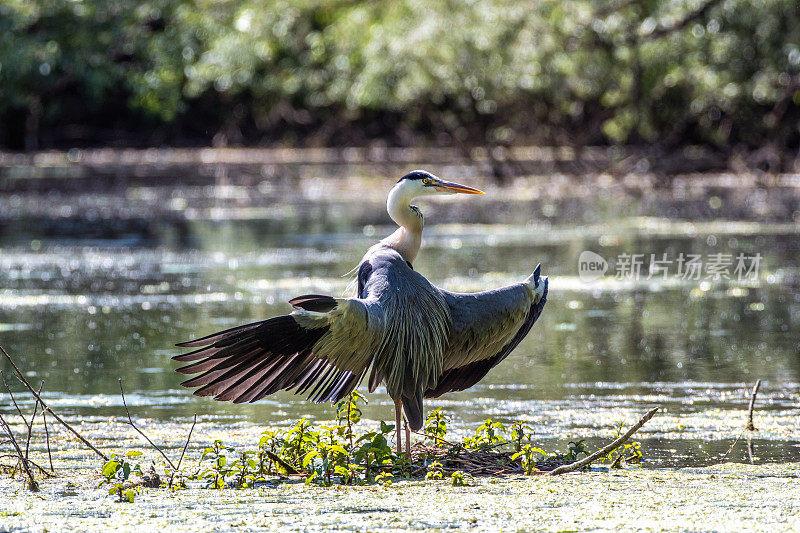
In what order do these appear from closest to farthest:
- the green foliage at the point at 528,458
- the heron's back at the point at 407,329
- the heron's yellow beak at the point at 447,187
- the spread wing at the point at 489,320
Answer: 1. the green foliage at the point at 528,458
2. the heron's back at the point at 407,329
3. the spread wing at the point at 489,320
4. the heron's yellow beak at the point at 447,187

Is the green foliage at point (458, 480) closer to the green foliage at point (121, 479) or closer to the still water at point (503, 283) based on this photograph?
the still water at point (503, 283)

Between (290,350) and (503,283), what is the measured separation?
23.8 feet

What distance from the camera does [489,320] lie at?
668 cm

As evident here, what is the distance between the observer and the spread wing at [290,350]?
5.93m

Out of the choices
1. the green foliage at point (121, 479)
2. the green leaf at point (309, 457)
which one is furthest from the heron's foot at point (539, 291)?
the green foliage at point (121, 479)

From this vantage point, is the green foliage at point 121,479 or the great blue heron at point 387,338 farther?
the great blue heron at point 387,338

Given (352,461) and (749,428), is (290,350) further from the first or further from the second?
(749,428)

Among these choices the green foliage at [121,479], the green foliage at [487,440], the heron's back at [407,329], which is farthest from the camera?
the green foliage at [487,440]

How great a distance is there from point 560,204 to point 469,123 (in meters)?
13.5

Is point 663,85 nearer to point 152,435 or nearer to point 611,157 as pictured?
point 611,157

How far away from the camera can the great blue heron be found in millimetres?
5973

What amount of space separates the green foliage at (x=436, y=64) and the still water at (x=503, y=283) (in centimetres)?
306

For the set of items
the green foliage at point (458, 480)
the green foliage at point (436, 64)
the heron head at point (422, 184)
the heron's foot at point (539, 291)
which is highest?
the green foliage at point (436, 64)

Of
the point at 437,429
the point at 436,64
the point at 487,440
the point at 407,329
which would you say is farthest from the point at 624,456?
the point at 436,64
